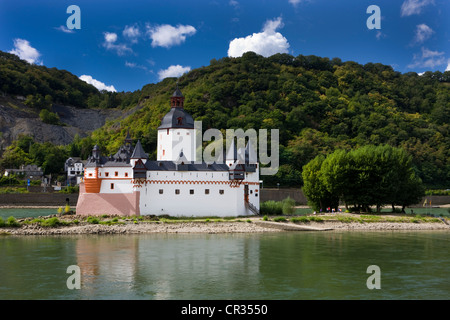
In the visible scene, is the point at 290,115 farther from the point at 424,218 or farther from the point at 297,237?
the point at 297,237

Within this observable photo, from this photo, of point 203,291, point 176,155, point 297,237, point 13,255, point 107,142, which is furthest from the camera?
point 107,142

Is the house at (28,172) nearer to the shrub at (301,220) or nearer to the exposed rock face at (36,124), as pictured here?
the exposed rock face at (36,124)

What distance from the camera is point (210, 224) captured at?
158 feet

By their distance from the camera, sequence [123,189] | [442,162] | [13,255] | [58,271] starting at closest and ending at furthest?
[58,271], [13,255], [123,189], [442,162]

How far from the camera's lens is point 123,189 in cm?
5209

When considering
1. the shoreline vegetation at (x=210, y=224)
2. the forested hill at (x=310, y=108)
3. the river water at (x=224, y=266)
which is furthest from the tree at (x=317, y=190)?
the forested hill at (x=310, y=108)

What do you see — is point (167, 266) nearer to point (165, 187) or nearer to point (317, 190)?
point (165, 187)

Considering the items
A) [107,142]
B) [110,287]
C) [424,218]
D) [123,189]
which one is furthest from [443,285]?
[107,142]

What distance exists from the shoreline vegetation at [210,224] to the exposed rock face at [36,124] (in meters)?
96.0

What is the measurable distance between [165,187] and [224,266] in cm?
2329

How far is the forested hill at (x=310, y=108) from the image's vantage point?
354 ft

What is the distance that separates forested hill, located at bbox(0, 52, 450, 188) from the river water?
5159cm

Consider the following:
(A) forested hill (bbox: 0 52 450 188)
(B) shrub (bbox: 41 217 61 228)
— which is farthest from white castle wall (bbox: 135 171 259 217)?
(A) forested hill (bbox: 0 52 450 188)

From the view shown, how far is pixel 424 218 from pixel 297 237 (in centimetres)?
1821
